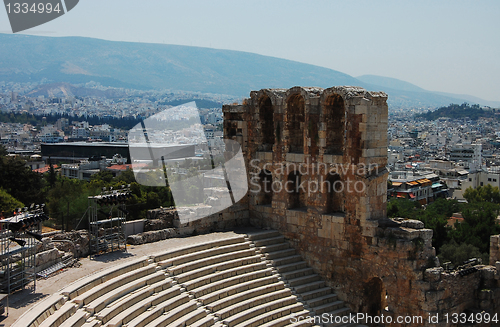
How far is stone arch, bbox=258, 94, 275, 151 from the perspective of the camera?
21406 millimetres

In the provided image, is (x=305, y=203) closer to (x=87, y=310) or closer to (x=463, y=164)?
(x=87, y=310)

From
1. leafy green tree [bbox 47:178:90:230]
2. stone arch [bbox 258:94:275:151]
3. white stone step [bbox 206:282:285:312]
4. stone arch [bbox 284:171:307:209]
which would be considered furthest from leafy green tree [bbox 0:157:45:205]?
white stone step [bbox 206:282:285:312]

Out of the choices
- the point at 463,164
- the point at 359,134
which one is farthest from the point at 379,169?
the point at 463,164

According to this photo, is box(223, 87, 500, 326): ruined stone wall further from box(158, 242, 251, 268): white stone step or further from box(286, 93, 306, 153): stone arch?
box(158, 242, 251, 268): white stone step

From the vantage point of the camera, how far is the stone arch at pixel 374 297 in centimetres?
1834

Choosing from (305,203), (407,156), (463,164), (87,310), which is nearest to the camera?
(87,310)

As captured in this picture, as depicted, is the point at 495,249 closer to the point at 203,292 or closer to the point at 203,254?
the point at 203,254

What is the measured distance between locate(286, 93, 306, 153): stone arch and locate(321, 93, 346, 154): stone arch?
4.44 feet

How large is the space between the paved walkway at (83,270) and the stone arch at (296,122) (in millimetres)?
4116

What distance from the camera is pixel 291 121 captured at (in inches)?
809

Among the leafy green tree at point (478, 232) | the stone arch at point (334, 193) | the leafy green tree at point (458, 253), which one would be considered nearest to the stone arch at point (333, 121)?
the stone arch at point (334, 193)

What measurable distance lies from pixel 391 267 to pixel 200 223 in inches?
297

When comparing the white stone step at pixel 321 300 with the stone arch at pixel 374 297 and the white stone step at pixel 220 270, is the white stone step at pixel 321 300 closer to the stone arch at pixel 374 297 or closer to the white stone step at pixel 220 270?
the stone arch at pixel 374 297

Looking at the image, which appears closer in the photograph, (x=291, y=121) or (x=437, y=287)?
(x=437, y=287)
